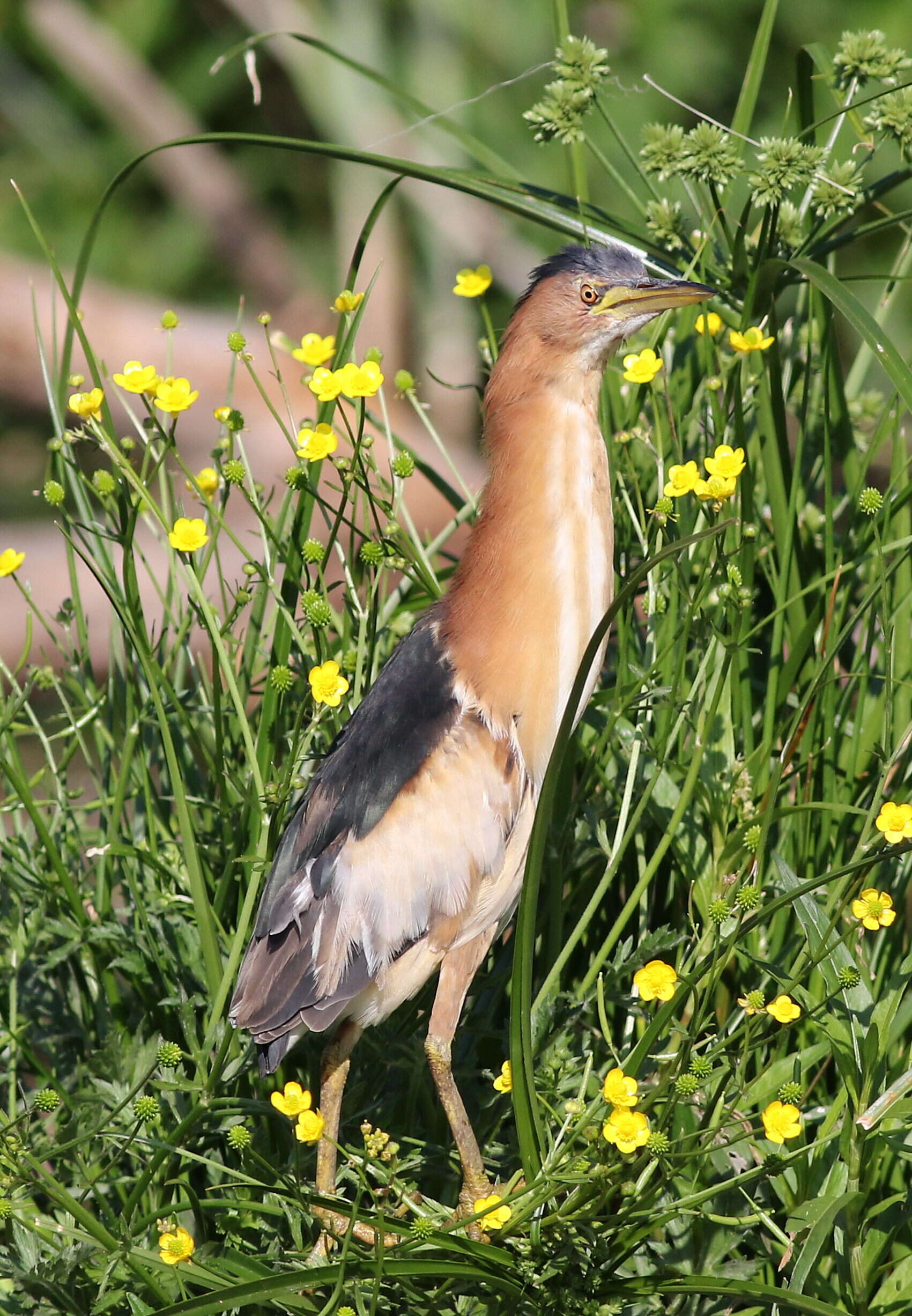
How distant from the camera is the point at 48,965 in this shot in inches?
53.4

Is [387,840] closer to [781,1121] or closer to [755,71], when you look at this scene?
[781,1121]

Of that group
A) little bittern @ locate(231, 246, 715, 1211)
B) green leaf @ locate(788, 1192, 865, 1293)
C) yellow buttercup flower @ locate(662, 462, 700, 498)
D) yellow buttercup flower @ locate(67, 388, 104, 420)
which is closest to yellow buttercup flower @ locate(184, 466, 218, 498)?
yellow buttercup flower @ locate(67, 388, 104, 420)

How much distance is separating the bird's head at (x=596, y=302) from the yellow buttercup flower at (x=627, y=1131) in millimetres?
801

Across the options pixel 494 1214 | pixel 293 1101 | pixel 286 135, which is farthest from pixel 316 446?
pixel 286 135

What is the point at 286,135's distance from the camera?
12.4 ft

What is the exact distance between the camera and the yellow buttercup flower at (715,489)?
124cm

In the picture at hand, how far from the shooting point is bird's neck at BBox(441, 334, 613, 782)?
1417mm

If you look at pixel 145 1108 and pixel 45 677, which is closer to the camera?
pixel 145 1108

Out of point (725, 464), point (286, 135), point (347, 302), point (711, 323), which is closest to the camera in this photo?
point (725, 464)

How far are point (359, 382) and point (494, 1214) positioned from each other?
0.77 m

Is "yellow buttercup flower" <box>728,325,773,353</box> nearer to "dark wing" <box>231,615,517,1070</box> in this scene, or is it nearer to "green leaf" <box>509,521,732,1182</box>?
"green leaf" <box>509,521,732,1182</box>

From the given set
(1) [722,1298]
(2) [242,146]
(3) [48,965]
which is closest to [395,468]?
(3) [48,965]

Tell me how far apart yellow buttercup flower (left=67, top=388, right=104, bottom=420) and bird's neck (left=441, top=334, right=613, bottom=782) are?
16.4 inches

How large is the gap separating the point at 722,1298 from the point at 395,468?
2.71 feet
